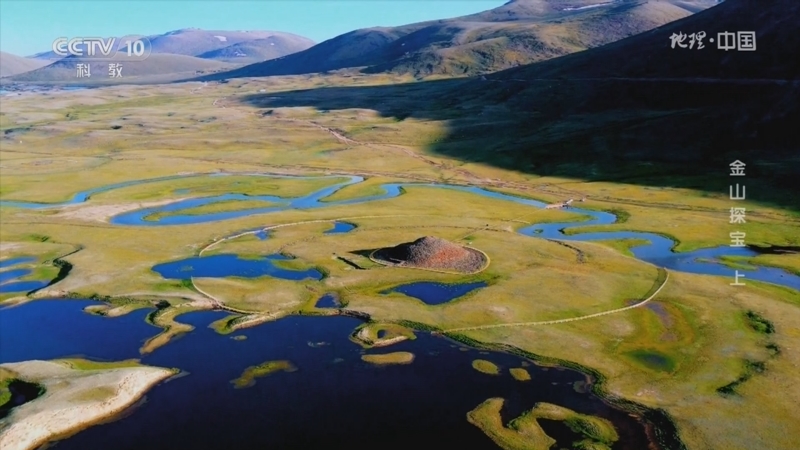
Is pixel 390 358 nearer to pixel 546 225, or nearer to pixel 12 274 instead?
pixel 12 274

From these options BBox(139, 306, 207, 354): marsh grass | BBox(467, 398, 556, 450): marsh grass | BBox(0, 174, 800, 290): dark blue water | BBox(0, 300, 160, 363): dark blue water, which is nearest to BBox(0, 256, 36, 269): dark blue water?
BBox(0, 300, 160, 363): dark blue water

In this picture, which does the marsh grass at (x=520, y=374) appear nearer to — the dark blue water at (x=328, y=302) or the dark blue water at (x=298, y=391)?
the dark blue water at (x=298, y=391)

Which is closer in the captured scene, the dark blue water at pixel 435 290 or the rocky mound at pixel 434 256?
the dark blue water at pixel 435 290

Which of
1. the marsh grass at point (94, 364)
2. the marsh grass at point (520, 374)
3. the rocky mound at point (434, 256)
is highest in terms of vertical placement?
the rocky mound at point (434, 256)

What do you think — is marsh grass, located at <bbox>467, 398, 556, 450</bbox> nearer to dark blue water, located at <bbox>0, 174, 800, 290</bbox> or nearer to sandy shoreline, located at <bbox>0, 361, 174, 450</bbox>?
sandy shoreline, located at <bbox>0, 361, 174, 450</bbox>

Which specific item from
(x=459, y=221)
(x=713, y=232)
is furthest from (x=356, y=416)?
(x=713, y=232)

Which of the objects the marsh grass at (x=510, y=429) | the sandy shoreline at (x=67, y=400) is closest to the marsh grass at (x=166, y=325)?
the sandy shoreline at (x=67, y=400)

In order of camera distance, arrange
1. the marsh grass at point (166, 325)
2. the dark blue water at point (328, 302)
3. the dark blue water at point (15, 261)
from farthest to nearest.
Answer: the dark blue water at point (15, 261)
the dark blue water at point (328, 302)
the marsh grass at point (166, 325)
